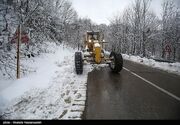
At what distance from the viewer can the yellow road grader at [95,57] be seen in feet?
36.7

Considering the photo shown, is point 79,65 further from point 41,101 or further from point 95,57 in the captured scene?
point 41,101

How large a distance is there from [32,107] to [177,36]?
124ft

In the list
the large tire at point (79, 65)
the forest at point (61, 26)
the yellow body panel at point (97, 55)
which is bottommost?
the large tire at point (79, 65)

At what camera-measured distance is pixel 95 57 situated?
1219cm

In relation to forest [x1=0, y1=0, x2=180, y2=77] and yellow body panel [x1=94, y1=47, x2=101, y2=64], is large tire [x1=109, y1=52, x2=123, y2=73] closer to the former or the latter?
yellow body panel [x1=94, y1=47, x2=101, y2=64]

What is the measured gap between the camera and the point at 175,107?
17.4 ft

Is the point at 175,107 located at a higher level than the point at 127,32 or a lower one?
lower

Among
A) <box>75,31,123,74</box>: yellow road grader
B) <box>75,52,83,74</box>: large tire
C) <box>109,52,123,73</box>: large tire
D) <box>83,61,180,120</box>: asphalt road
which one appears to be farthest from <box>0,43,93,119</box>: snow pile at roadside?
<box>109,52,123,73</box>: large tire

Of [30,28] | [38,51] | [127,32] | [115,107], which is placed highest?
[127,32]

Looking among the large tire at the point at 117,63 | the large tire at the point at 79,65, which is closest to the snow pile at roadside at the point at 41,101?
the large tire at the point at 79,65

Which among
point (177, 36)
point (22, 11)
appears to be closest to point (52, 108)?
point (22, 11)

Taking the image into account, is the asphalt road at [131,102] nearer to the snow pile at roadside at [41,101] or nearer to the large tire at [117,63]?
the snow pile at roadside at [41,101]

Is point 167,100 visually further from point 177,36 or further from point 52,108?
point 177,36

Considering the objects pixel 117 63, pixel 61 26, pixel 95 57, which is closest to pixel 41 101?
pixel 117 63
